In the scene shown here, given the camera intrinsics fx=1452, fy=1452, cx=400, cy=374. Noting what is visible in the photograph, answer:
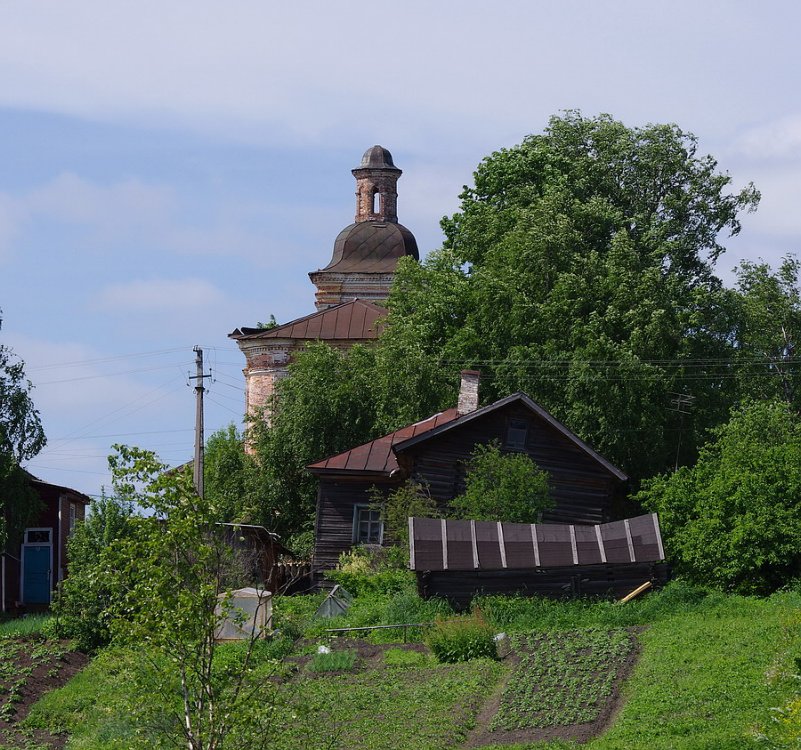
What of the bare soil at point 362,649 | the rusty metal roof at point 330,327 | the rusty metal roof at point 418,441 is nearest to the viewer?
the bare soil at point 362,649

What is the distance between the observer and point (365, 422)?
1713 inches

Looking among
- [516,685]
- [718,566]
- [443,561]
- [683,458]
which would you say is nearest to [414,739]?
[516,685]

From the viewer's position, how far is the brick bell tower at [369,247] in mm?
61469

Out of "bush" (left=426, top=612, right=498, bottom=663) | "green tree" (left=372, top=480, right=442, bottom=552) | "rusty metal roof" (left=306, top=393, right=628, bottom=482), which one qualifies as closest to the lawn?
"bush" (left=426, top=612, right=498, bottom=663)

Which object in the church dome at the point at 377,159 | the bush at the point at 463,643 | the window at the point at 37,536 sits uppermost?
the church dome at the point at 377,159

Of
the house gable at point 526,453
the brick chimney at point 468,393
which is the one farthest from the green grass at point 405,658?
the brick chimney at point 468,393

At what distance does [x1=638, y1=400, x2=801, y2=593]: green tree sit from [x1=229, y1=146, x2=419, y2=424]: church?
2079cm

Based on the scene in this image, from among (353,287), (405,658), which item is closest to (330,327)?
(353,287)

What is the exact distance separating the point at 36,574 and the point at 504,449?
15083mm

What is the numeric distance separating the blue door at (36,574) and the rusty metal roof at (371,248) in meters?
23.2

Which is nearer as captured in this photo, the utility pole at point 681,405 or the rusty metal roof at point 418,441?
the rusty metal roof at point 418,441

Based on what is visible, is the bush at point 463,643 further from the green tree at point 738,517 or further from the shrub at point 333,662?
the green tree at point 738,517

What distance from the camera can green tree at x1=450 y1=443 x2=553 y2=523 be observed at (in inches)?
1296

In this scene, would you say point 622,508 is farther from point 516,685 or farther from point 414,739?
point 414,739
